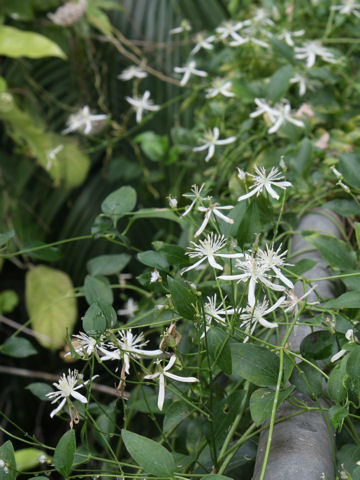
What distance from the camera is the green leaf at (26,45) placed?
1072 mm

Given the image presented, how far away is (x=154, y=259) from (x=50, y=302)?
82 centimetres

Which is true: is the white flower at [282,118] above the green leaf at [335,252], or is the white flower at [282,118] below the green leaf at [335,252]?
above

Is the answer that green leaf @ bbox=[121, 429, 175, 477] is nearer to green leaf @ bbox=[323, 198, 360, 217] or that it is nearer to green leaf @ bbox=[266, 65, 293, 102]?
green leaf @ bbox=[323, 198, 360, 217]

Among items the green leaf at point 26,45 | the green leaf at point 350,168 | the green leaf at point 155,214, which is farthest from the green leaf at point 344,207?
the green leaf at point 26,45

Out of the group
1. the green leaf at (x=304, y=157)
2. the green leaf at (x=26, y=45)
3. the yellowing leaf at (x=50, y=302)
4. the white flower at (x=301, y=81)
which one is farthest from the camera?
the yellowing leaf at (x=50, y=302)

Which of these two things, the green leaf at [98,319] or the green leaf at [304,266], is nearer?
the green leaf at [98,319]

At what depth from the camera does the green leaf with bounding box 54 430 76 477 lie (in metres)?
0.37

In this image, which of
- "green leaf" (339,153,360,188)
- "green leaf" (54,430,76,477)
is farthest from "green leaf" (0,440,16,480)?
"green leaf" (339,153,360,188)

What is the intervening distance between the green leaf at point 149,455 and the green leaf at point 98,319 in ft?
0.24

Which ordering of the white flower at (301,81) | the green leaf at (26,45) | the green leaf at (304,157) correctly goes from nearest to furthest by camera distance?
the green leaf at (304,157)
the white flower at (301,81)
the green leaf at (26,45)

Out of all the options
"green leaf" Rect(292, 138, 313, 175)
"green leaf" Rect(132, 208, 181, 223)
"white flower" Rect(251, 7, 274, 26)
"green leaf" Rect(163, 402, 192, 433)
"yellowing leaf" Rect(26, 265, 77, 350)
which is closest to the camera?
"green leaf" Rect(163, 402, 192, 433)

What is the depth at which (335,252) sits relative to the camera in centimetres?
52

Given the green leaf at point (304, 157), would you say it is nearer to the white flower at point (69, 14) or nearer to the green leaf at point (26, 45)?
the green leaf at point (26, 45)

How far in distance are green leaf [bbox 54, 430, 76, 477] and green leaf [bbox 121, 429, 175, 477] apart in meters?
0.04
